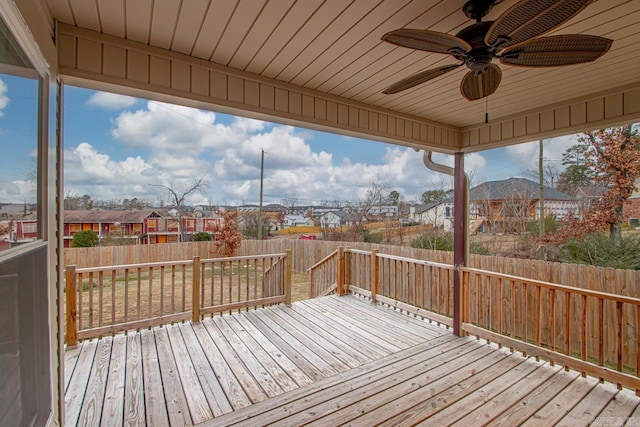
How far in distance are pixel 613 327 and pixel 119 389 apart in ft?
17.5

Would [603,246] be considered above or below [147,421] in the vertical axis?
above

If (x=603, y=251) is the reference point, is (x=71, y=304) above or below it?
below

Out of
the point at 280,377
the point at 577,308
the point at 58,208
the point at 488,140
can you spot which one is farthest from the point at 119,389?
the point at 577,308

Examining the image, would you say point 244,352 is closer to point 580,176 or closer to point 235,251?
point 235,251

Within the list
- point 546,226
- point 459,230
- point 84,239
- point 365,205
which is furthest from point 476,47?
point 84,239

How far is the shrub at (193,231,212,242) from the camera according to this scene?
753cm

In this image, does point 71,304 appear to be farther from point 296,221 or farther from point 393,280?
point 296,221

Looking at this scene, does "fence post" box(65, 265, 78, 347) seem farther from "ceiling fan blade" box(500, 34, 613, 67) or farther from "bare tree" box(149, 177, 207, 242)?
"bare tree" box(149, 177, 207, 242)

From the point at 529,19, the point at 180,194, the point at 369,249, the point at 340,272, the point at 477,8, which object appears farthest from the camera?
the point at 180,194

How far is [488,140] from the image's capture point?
140 inches

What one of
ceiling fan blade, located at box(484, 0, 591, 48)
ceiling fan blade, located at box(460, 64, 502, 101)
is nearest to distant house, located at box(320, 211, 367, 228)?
ceiling fan blade, located at box(460, 64, 502, 101)

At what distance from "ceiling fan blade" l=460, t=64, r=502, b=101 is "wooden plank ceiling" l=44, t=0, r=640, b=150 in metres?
0.29

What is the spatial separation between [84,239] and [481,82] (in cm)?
723

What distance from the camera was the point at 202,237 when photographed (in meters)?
7.61
